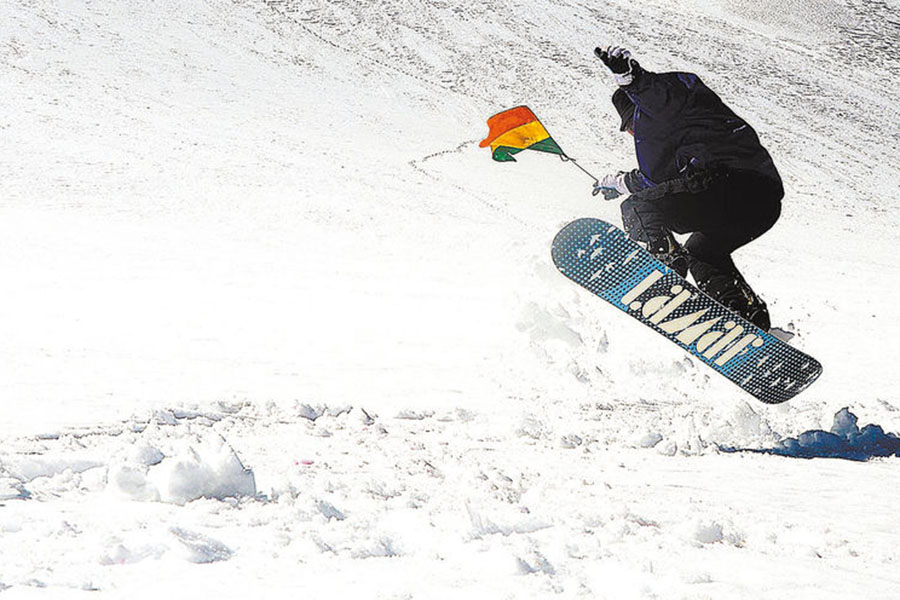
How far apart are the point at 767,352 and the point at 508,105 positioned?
13182 millimetres

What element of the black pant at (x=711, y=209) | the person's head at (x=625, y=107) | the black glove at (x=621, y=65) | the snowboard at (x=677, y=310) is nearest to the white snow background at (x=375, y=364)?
the snowboard at (x=677, y=310)

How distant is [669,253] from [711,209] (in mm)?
417

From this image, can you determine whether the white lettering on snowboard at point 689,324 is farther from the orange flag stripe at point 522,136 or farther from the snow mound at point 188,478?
the snow mound at point 188,478

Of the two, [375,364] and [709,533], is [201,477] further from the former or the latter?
[375,364]

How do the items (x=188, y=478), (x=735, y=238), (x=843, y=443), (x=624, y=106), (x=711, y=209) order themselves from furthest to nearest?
(x=624, y=106) < (x=735, y=238) < (x=711, y=209) < (x=843, y=443) < (x=188, y=478)

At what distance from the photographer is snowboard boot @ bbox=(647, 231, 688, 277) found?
475cm

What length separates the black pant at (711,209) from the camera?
444 centimetres

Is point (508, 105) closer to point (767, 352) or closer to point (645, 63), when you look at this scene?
point (645, 63)

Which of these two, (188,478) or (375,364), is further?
(375,364)

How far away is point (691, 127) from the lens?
4.46 metres

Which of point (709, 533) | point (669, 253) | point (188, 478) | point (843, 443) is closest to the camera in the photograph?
point (709, 533)

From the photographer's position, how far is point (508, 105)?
56.9 feet

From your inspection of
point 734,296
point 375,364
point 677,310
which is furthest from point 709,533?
point 375,364

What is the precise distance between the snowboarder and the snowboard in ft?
0.48
